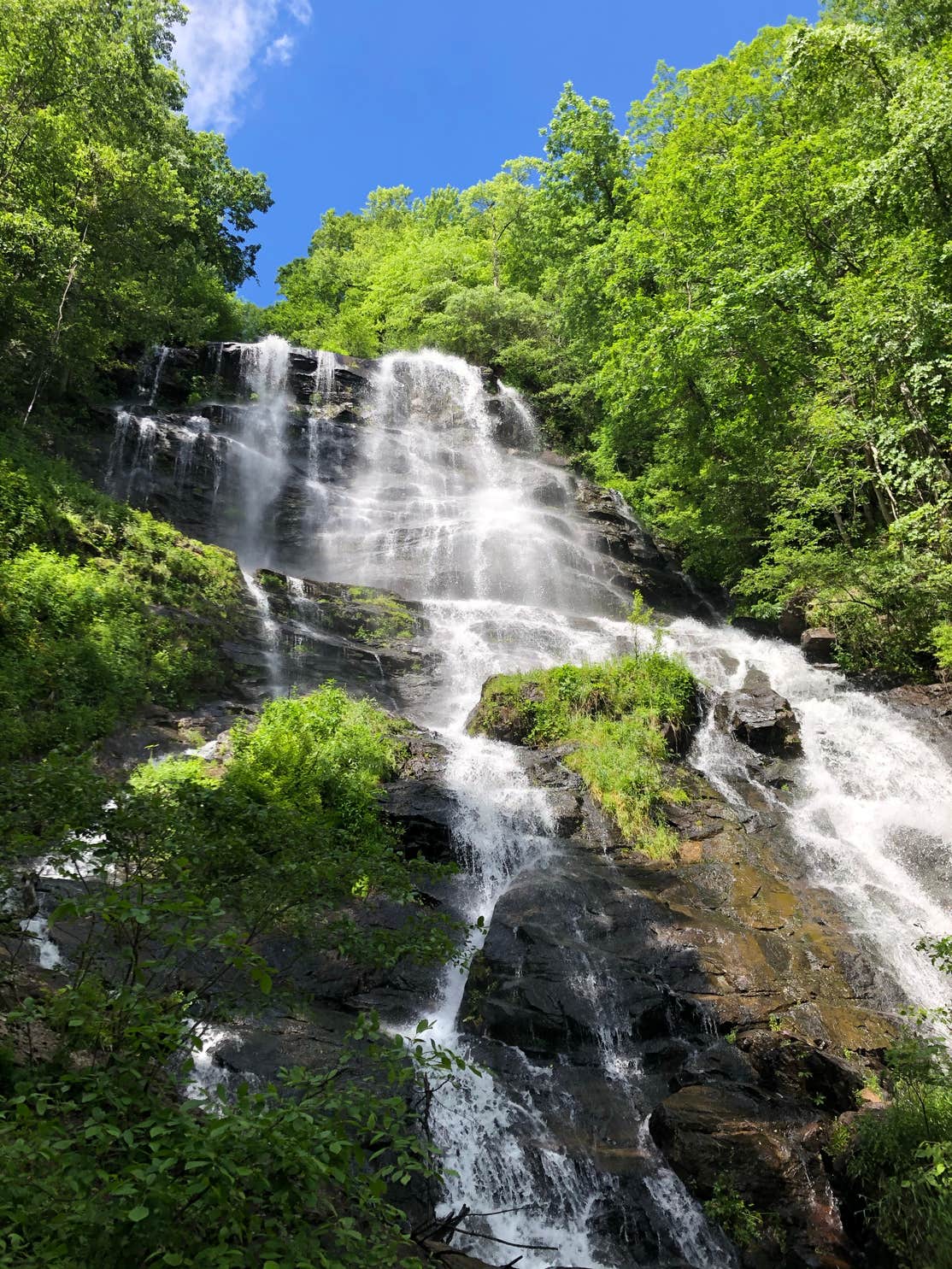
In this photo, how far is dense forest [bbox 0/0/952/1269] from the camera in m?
2.95

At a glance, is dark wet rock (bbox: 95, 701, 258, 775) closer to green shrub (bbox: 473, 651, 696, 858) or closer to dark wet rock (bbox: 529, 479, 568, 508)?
green shrub (bbox: 473, 651, 696, 858)

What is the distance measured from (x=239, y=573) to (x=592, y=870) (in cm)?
1024

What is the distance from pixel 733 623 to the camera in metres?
20.7

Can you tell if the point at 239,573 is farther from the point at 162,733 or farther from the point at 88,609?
the point at 162,733

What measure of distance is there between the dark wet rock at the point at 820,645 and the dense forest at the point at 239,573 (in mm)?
367

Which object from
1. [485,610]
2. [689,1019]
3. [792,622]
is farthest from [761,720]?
[485,610]

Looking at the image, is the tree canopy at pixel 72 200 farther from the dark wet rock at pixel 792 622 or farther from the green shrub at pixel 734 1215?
the dark wet rock at pixel 792 622

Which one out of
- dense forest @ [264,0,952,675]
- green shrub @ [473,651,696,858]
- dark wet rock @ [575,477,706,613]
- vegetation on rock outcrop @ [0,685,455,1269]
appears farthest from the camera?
dark wet rock @ [575,477,706,613]

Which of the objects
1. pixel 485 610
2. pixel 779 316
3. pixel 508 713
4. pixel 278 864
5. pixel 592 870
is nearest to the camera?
pixel 278 864

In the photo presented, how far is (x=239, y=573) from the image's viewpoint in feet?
52.4

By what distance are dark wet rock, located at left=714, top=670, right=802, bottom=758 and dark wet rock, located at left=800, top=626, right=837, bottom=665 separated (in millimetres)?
2721

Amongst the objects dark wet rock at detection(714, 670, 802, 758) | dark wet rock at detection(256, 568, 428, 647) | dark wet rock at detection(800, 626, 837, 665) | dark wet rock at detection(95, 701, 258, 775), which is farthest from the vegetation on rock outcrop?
dark wet rock at detection(800, 626, 837, 665)

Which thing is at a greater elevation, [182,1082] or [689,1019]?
[182,1082]

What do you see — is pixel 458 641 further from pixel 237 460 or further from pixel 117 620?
pixel 237 460
